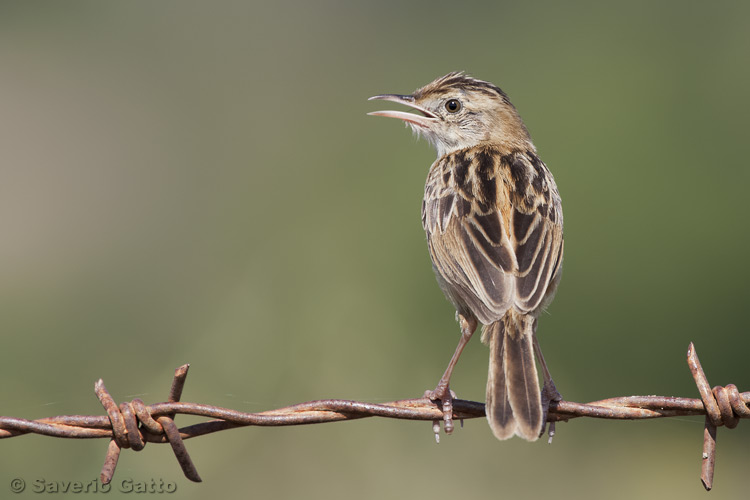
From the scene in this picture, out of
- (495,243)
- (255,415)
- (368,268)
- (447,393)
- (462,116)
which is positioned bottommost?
(447,393)

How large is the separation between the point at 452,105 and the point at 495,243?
248 centimetres

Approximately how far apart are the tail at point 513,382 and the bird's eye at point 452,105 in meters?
2.95

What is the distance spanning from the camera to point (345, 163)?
17.2 meters

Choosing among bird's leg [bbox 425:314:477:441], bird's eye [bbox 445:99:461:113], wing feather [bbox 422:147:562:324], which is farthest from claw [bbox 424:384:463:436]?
bird's eye [bbox 445:99:461:113]

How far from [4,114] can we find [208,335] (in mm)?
14142

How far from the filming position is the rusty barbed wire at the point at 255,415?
14.4 ft

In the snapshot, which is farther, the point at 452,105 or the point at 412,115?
the point at 452,105

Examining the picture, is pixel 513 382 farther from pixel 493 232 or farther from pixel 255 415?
pixel 255 415

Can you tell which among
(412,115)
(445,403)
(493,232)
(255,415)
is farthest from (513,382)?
(412,115)

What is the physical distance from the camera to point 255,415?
14.9ft

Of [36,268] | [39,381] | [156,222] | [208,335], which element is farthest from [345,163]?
[39,381]

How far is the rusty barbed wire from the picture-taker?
4379 mm

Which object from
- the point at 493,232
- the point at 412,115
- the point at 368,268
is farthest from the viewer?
the point at 368,268

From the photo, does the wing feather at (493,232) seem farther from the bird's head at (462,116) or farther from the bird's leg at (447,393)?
the bird's head at (462,116)
